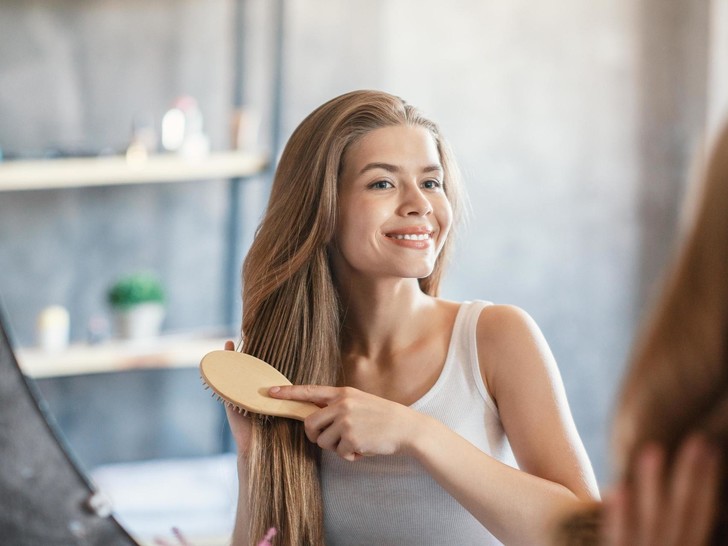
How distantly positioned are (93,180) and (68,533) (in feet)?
4.88

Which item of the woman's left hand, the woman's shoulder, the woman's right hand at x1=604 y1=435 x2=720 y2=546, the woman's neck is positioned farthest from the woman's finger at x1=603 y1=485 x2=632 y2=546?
the woman's neck

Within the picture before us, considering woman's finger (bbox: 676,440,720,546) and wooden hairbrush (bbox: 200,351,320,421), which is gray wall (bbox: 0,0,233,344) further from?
woman's finger (bbox: 676,440,720,546)

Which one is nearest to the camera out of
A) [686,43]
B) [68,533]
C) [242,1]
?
[68,533]

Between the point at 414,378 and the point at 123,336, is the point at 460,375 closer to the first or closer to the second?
the point at 414,378

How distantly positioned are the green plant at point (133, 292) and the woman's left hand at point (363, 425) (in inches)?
50.4

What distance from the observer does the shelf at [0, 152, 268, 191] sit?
2.12m

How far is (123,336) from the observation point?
226cm

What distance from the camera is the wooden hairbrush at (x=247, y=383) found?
1030mm

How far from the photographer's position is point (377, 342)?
4.28 ft

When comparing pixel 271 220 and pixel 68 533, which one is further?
pixel 271 220

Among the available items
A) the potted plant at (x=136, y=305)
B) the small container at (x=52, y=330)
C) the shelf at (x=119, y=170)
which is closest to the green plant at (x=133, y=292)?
the potted plant at (x=136, y=305)

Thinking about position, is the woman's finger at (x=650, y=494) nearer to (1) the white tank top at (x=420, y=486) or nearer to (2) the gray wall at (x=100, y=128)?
(1) the white tank top at (x=420, y=486)

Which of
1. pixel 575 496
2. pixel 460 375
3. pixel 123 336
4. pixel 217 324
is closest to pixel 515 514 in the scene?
pixel 575 496

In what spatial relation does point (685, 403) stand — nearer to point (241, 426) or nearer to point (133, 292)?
point (241, 426)
